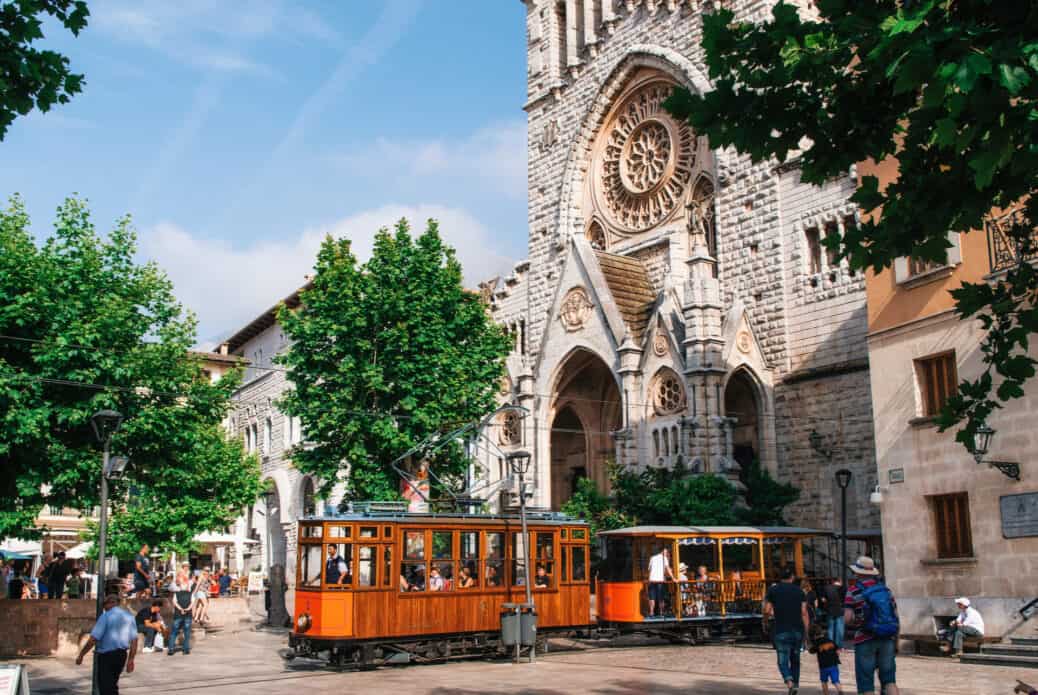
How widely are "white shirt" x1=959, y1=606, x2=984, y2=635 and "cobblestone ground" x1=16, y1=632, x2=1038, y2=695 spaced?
2.40ft

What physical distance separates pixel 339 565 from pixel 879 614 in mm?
10738

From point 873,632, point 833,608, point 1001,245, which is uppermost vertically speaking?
point 1001,245

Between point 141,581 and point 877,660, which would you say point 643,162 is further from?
point 877,660

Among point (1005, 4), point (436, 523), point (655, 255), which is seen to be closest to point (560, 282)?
point (655, 255)

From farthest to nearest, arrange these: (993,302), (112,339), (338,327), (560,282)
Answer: (560,282)
(338,327)
(112,339)
(993,302)

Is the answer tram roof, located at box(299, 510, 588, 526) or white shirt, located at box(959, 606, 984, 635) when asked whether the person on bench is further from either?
tram roof, located at box(299, 510, 588, 526)

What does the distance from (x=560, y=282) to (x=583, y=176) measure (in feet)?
19.6

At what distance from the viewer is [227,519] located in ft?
111

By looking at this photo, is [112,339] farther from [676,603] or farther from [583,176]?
[583,176]

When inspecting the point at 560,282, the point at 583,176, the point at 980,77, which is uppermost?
the point at 583,176

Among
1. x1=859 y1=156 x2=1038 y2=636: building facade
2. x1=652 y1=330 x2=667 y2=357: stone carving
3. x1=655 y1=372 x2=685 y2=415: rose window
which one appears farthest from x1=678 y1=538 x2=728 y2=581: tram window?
x1=652 y1=330 x2=667 y2=357: stone carving

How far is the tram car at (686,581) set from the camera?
2227 centimetres

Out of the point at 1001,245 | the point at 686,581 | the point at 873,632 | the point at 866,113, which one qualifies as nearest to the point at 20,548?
the point at 686,581

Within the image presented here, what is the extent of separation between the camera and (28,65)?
361 inches
